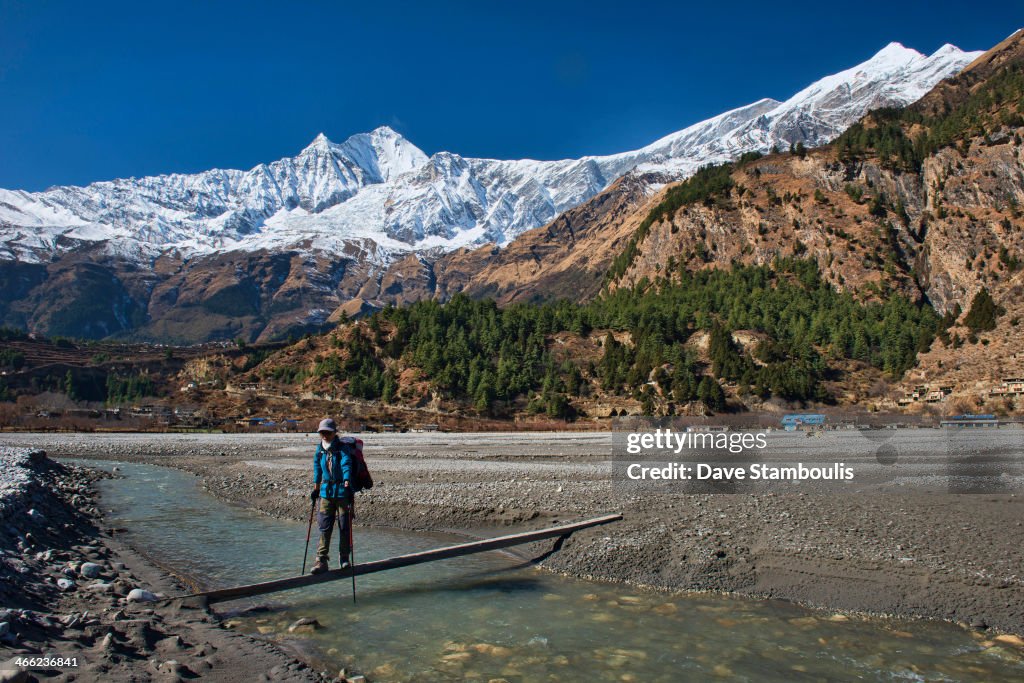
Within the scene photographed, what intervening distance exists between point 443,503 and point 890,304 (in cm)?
12932

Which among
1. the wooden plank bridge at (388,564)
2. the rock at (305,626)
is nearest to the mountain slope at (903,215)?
the wooden plank bridge at (388,564)

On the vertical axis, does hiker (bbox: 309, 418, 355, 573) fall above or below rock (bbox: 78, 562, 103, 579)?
above

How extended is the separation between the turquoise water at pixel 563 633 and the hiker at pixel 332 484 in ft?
4.26

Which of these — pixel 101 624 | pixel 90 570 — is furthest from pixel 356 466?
pixel 90 570

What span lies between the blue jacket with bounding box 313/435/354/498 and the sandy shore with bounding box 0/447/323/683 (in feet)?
9.65

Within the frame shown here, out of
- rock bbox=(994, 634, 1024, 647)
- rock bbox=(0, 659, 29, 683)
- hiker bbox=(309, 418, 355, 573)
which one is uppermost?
hiker bbox=(309, 418, 355, 573)

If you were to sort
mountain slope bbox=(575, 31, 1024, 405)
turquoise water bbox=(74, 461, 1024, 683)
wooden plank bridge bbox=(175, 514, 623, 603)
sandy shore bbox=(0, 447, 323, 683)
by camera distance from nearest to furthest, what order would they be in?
sandy shore bbox=(0, 447, 323, 683) < turquoise water bbox=(74, 461, 1024, 683) < wooden plank bridge bbox=(175, 514, 623, 603) < mountain slope bbox=(575, 31, 1024, 405)

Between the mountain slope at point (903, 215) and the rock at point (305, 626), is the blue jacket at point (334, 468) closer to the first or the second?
the rock at point (305, 626)

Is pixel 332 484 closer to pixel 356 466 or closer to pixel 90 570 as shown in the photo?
pixel 356 466

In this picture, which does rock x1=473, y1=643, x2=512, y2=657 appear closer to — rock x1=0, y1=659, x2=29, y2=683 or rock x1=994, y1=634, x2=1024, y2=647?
rock x1=0, y1=659, x2=29, y2=683

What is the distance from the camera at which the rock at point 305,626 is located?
1115cm

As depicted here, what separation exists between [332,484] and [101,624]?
4.32 meters

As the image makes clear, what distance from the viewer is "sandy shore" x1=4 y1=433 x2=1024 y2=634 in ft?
41.6

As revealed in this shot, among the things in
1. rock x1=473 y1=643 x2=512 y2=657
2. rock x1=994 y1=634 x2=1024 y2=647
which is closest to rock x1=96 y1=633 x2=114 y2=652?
rock x1=473 y1=643 x2=512 y2=657
